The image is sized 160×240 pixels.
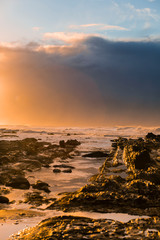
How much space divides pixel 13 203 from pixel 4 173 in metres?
3.51

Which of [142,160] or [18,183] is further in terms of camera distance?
[142,160]

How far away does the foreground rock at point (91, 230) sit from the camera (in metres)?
3.60

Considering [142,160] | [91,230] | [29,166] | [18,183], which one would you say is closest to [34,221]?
[91,230]

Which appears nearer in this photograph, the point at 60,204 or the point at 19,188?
the point at 60,204

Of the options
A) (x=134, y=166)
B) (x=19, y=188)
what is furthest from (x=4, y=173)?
(x=134, y=166)

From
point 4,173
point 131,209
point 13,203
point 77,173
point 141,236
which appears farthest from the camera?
point 77,173

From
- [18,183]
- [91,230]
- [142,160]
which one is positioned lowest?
[18,183]

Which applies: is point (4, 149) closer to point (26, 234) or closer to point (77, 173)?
point (77, 173)

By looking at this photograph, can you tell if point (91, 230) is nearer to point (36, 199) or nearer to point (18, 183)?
point (36, 199)

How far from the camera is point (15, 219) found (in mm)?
4727

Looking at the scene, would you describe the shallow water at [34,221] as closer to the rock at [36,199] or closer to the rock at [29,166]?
the rock at [36,199]

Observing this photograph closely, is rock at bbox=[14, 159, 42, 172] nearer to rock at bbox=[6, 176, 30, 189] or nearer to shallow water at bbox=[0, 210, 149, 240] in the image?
rock at bbox=[6, 176, 30, 189]

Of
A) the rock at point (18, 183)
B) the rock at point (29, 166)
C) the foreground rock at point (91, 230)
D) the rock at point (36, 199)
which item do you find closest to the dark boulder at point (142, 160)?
the rock at point (36, 199)

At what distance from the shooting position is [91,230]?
12.5 feet
